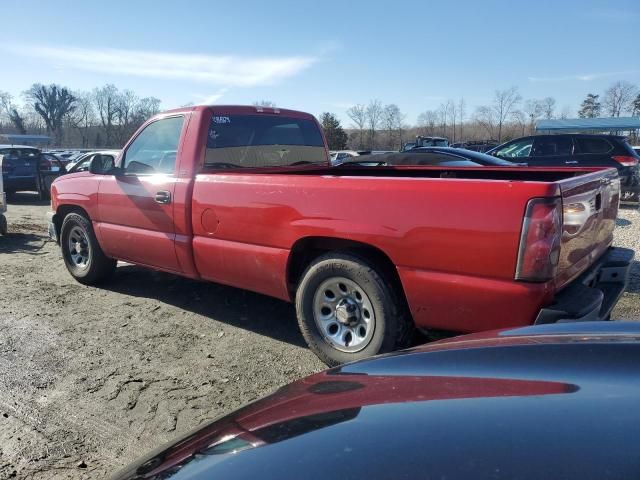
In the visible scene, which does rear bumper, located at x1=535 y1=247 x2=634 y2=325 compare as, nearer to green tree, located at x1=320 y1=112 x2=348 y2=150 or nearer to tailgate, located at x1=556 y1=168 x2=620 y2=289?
tailgate, located at x1=556 y1=168 x2=620 y2=289

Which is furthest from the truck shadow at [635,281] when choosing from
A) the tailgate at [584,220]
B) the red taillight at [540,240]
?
the red taillight at [540,240]

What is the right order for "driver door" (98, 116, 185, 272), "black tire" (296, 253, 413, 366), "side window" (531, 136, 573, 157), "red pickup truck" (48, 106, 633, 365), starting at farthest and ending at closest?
"side window" (531, 136, 573, 157)
"driver door" (98, 116, 185, 272)
"black tire" (296, 253, 413, 366)
"red pickup truck" (48, 106, 633, 365)

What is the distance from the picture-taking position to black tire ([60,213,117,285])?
589 cm

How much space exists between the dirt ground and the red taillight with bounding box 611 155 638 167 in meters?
7.27

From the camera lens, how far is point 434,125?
77188 millimetres

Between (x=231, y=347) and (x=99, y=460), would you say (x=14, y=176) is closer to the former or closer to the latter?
(x=231, y=347)

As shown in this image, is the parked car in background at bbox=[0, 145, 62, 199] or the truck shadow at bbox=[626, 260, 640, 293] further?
the parked car in background at bbox=[0, 145, 62, 199]

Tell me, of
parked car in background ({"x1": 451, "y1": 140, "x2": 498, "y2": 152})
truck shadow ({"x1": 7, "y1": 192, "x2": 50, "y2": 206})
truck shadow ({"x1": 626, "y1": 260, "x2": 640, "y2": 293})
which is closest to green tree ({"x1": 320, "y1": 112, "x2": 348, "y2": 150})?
parked car in background ({"x1": 451, "y1": 140, "x2": 498, "y2": 152})

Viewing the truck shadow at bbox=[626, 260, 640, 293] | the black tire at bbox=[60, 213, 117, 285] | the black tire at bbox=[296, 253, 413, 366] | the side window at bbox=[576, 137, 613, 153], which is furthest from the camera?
the side window at bbox=[576, 137, 613, 153]

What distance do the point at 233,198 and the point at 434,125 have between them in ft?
251

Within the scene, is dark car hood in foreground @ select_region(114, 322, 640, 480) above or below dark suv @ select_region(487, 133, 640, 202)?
below

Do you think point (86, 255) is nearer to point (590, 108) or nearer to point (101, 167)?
point (101, 167)

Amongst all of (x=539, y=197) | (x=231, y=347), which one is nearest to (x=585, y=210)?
(x=539, y=197)

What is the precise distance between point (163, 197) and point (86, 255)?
6.54 feet
